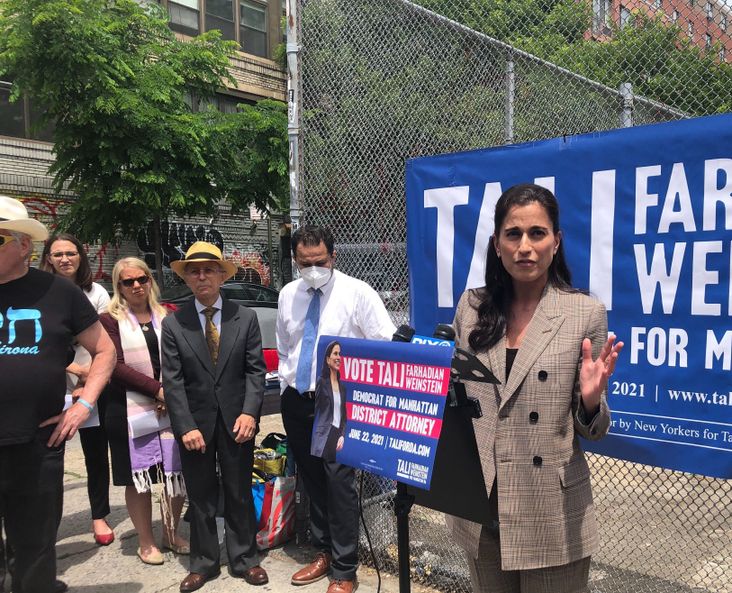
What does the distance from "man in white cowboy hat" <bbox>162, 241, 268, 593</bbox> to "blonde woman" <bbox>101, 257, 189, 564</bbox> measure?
0.33 m

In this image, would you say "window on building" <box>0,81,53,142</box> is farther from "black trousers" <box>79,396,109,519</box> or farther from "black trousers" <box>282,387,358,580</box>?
"black trousers" <box>282,387,358,580</box>

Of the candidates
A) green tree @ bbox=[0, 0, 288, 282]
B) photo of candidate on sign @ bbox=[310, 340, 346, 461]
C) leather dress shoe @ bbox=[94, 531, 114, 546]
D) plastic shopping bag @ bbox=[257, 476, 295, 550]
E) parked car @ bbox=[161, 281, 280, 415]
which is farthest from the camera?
green tree @ bbox=[0, 0, 288, 282]

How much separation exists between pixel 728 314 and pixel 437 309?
4.64 feet

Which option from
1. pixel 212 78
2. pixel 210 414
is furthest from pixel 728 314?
pixel 212 78

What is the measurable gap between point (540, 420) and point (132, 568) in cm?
317

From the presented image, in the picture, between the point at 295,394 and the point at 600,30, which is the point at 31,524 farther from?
the point at 600,30

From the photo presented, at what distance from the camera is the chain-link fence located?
9.84 ft

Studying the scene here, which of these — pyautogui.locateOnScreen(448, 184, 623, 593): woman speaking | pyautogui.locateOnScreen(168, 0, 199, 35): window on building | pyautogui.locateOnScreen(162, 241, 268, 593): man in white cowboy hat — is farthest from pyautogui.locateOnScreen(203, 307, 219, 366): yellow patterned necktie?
pyautogui.locateOnScreen(168, 0, 199, 35): window on building

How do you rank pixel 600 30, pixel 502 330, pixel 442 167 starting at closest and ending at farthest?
pixel 502 330
pixel 600 30
pixel 442 167

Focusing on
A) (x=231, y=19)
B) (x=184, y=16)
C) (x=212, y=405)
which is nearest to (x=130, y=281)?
(x=212, y=405)

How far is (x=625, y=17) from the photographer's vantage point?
10.2ft

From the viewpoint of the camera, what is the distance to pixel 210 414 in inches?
143

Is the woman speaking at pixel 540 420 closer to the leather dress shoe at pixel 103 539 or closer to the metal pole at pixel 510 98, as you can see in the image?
the metal pole at pixel 510 98

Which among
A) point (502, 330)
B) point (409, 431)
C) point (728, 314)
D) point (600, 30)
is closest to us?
point (409, 431)
